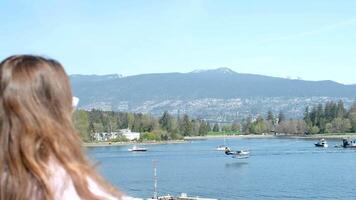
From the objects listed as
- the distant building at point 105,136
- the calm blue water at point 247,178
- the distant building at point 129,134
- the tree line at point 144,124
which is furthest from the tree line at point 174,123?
the calm blue water at point 247,178

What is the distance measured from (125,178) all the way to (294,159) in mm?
19619

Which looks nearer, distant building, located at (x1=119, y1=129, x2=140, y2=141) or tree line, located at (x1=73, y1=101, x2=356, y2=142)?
distant building, located at (x1=119, y1=129, x2=140, y2=141)

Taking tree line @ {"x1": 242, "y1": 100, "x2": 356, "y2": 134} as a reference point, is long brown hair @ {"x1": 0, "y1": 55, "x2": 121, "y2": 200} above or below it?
below

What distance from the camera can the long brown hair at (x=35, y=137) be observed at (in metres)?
1.26

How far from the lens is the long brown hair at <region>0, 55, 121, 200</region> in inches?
49.7

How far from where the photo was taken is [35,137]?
128cm

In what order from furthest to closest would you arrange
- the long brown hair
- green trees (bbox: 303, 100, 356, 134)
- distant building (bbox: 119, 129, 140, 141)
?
green trees (bbox: 303, 100, 356, 134)
distant building (bbox: 119, 129, 140, 141)
the long brown hair

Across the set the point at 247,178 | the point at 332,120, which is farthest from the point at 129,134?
the point at 247,178

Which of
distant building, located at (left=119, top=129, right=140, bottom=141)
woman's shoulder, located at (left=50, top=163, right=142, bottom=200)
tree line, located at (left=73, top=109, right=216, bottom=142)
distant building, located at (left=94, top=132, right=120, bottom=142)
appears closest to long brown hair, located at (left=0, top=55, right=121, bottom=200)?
woman's shoulder, located at (left=50, top=163, right=142, bottom=200)

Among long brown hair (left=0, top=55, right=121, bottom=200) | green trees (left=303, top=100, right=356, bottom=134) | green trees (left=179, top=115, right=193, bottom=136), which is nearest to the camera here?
long brown hair (left=0, top=55, right=121, bottom=200)

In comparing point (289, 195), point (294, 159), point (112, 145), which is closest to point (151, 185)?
point (289, 195)

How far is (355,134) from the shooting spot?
109m

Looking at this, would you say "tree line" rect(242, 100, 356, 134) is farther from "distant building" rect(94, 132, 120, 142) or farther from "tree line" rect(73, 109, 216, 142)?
"distant building" rect(94, 132, 120, 142)

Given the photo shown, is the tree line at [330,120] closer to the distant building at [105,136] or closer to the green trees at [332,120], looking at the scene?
the green trees at [332,120]
